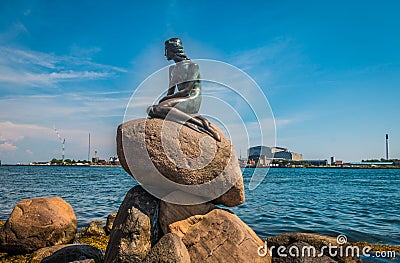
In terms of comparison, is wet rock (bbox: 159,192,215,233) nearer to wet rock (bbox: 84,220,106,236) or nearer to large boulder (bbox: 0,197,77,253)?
large boulder (bbox: 0,197,77,253)

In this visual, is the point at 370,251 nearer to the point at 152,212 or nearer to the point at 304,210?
the point at 152,212

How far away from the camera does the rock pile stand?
7.77m

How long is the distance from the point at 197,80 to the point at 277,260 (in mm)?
4615

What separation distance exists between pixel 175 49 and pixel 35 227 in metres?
6.90

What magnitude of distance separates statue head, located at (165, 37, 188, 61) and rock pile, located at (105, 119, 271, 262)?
1.98m

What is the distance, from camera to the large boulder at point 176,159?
782cm

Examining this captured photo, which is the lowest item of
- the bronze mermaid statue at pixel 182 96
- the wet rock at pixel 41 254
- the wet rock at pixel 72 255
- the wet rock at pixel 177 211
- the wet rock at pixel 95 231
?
the wet rock at pixel 95 231

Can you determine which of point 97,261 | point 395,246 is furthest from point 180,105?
point 395,246

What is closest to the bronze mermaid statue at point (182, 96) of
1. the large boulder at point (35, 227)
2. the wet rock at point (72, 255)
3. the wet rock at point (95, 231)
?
the wet rock at point (72, 255)

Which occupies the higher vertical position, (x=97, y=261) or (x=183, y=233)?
(x=183, y=233)

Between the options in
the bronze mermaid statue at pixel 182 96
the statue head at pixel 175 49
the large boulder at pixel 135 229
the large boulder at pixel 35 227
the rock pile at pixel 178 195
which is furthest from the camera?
the large boulder at pixel 35 227

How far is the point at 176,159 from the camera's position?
310 inches

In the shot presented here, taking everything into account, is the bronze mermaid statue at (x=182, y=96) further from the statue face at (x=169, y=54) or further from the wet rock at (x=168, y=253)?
the wet rock at (x=168, y=253)

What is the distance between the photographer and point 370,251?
1172 centimetres
